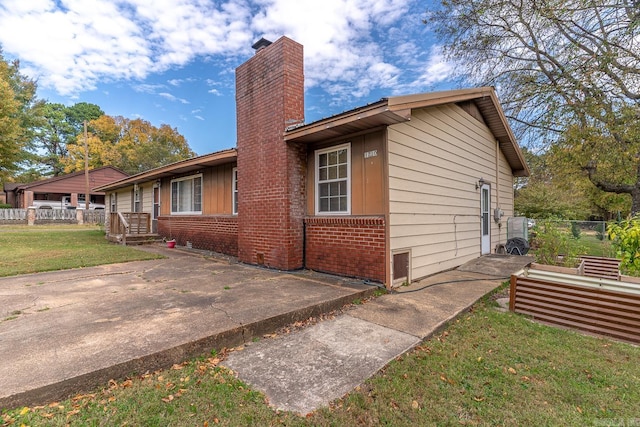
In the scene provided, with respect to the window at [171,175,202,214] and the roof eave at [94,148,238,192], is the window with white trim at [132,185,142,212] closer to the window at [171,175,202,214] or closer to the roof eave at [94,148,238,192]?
the roof eave at [94,148,238,192]

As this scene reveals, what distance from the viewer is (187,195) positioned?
410 inches

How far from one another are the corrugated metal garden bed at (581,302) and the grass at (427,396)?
0.52 metres

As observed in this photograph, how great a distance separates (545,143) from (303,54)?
1068 centimetres

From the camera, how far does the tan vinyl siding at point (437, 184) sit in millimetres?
5336

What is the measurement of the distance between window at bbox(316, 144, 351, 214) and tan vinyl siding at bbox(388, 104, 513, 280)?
0.95 m

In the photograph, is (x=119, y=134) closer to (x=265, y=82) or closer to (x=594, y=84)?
(x=265, y=82)

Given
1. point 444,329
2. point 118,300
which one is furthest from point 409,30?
point 118,300

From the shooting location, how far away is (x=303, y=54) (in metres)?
6.36

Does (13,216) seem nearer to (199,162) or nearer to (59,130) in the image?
(59,130)

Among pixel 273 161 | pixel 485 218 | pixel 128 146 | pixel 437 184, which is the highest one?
pixel 128 146

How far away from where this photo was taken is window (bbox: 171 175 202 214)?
984 centimetres

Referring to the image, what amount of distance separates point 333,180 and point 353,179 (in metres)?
0.53

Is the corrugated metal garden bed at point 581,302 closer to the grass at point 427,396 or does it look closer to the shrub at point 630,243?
the shrub at point 630,243

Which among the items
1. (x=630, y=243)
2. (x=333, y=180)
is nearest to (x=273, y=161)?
(x=333, y=180)
